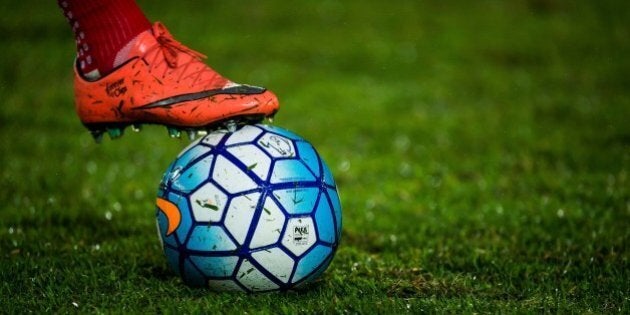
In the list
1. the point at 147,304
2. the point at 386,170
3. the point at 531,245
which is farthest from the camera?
the point at 386,170

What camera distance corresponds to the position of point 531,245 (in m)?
6.15

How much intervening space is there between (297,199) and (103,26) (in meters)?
Answer: 1.87

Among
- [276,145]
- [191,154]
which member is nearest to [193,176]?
[191,154]

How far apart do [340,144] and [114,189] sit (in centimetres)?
343

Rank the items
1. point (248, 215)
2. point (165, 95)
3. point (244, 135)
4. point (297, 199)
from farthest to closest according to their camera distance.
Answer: point (165, 95)
point (244, 135)
point (297, 199)
point (248, 215)

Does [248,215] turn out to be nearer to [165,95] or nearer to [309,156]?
[309,156]

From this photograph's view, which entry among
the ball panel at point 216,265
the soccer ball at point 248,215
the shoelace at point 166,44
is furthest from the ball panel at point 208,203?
the shoelace at point 166,44

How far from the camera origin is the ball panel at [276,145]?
15.5 feet

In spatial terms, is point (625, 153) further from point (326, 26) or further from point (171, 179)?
point (326, 26)

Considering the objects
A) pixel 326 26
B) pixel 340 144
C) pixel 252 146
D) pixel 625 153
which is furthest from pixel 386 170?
pixel 326 26

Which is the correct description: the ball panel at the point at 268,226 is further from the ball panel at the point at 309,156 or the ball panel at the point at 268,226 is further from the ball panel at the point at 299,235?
the ball panel at the point at 309,156

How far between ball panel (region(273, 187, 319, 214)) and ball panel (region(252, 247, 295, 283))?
27 centimetres

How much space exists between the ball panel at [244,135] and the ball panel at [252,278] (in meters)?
0.77

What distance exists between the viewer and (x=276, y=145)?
476 cm
